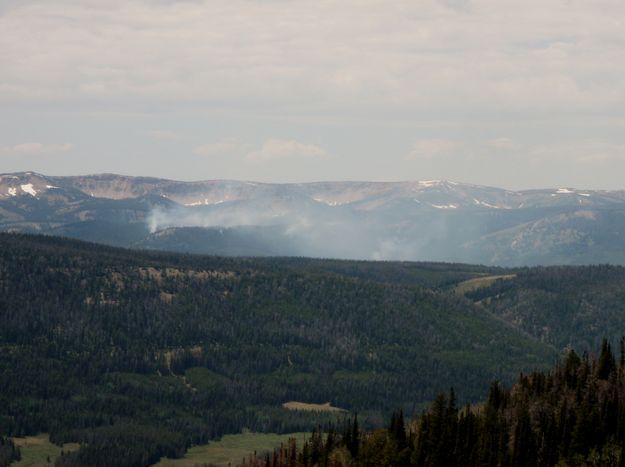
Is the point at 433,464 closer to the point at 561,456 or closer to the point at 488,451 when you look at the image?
the point at 488,451

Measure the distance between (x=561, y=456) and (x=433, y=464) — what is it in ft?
72.2

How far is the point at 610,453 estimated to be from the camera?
188250 millimetres

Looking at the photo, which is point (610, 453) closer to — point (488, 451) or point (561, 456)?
point (561, 456)

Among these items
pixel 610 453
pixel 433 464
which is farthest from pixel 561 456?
pixel 433 464

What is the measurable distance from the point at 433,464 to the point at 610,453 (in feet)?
98.7


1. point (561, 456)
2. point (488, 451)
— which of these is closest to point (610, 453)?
point (561, 456)

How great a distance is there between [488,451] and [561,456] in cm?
1306

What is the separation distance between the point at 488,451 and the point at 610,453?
2114 cm

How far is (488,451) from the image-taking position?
199m

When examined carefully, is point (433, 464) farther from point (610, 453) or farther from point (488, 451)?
point (610, 453)

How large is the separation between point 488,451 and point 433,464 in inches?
383

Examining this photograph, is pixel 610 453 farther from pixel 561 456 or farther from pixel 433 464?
pixel 433 464

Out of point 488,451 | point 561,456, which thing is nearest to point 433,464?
point 488,451

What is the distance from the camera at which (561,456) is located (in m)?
192
